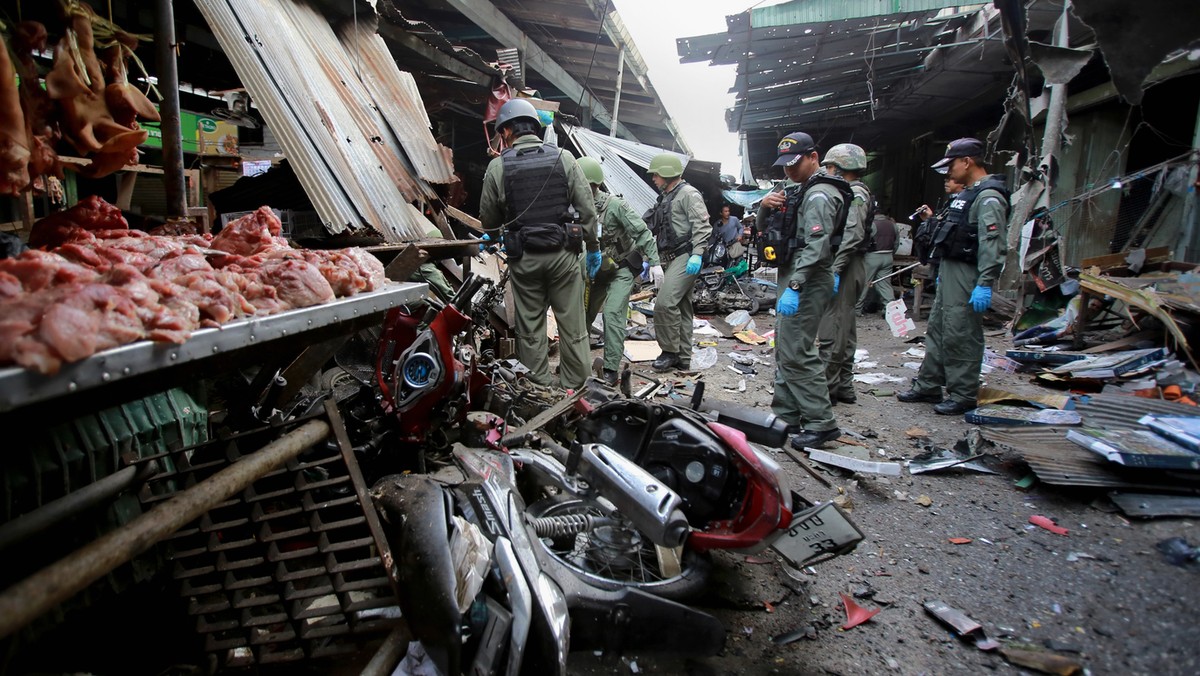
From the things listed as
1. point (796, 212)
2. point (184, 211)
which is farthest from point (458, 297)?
point (796, 212)

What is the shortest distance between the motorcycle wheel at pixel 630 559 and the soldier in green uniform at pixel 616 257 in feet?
10.8

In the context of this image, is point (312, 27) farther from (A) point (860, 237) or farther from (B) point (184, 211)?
(A) point (860, 237)

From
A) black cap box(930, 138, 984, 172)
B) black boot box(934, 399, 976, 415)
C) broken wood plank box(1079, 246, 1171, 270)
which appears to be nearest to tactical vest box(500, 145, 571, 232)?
black cap box(930, 138, 984, 172)

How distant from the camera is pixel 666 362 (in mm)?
6086

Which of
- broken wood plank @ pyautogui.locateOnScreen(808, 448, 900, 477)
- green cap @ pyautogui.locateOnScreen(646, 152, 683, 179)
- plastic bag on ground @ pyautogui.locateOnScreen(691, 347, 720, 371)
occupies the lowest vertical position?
broken wood plank @ pyautogui.locateOnScreen(808, 448, 900, 477)

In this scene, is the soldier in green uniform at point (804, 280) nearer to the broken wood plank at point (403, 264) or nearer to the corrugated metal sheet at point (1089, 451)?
the corrugated metal sheet at point (1089, 451)

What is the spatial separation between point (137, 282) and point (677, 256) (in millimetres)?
5253

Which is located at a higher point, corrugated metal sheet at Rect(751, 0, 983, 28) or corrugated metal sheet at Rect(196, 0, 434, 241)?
corrugated metal sheet at Rect(751, 0, 983, 28)

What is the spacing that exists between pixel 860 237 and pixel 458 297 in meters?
3.15

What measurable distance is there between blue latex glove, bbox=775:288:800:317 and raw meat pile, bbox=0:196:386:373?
298 cm

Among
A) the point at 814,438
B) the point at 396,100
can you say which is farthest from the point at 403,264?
the point at 814,438

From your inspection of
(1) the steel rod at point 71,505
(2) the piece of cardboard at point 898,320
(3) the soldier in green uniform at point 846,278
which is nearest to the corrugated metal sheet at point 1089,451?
(3) the soldier in green uniform at point 846,278

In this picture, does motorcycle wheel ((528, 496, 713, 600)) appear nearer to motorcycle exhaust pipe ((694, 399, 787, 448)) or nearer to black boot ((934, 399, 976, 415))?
motorcycle exhaust pipe ((694, 399, 787, 448))

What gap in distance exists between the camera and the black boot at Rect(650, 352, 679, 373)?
6.06 meters
